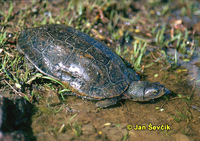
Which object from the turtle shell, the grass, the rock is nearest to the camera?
the rock

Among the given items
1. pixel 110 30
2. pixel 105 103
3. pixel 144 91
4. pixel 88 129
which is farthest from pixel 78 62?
pixel 110 30

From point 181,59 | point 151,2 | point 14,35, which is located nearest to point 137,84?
point 181,59

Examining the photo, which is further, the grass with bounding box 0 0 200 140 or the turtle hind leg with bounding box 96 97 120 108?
the grass with bounding box 0 0 200 140

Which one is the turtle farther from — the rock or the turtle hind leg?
the rock

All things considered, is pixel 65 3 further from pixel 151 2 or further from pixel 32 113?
pixel 32 113

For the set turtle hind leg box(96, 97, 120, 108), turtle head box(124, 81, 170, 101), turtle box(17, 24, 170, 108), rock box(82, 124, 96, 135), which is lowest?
rock box(82, 124, 96, 135)

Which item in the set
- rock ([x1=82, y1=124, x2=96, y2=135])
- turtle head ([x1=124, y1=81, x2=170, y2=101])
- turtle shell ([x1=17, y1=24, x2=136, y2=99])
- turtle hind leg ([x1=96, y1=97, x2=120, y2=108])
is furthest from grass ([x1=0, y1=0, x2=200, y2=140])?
rock ([x1=82, y1=124, x2=96, y2=135])

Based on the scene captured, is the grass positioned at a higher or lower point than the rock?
higher
